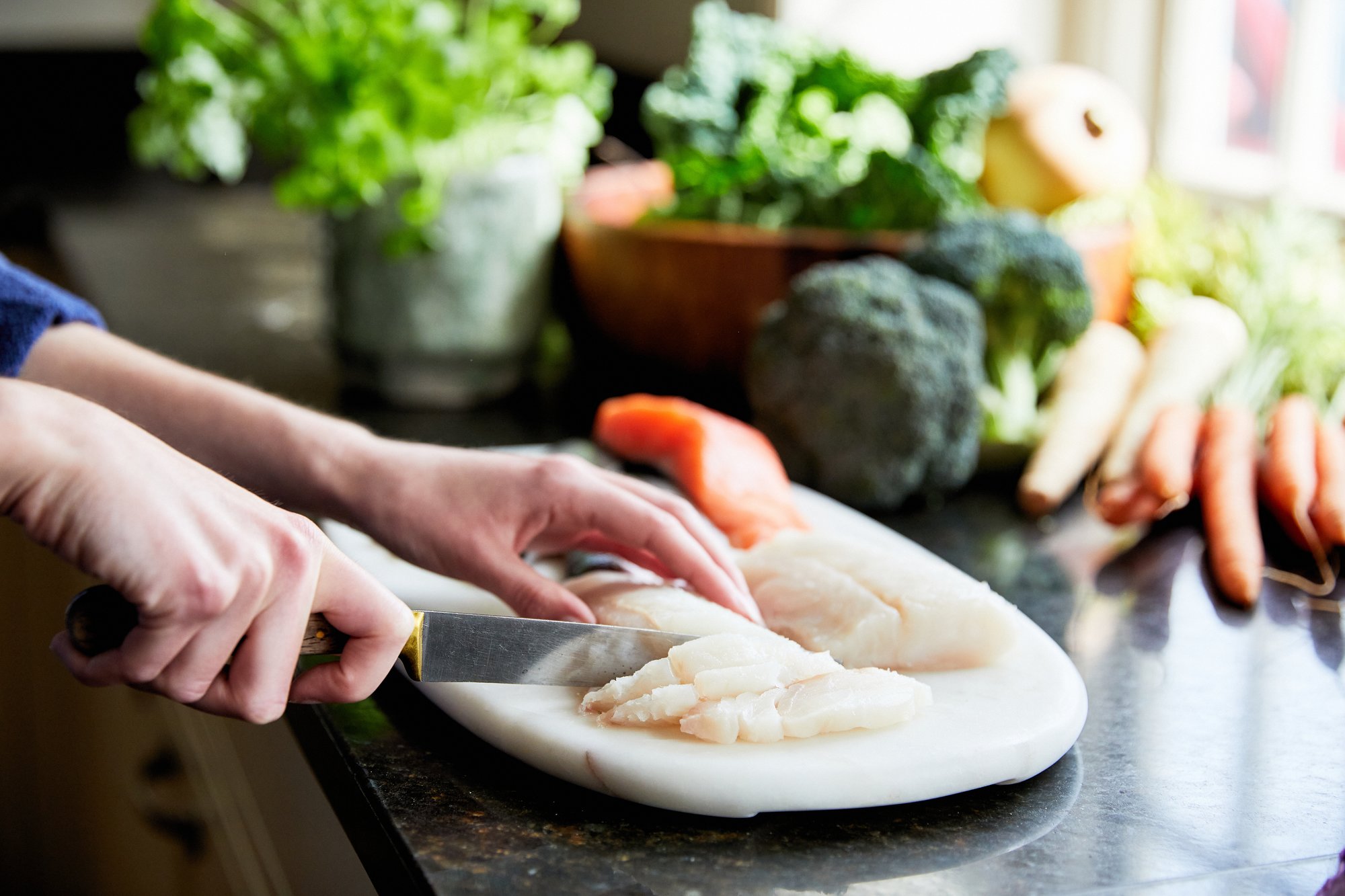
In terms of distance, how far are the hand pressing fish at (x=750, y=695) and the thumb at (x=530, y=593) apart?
0.09 metres

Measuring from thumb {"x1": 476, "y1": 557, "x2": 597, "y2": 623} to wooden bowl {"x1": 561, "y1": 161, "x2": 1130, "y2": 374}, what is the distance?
2.28ft

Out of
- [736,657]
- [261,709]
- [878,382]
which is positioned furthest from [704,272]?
[261,709]

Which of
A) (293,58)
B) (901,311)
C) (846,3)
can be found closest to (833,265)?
(901,311)

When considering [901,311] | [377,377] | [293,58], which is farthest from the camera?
[377,377]

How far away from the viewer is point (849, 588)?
856 mm

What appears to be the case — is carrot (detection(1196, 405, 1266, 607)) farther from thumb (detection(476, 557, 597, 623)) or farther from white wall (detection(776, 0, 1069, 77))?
white wall (detection(776, 0, 1069, 77))

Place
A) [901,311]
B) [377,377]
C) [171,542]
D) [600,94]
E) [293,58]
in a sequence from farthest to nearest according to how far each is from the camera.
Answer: [600,94] < [377,377] < [293,58] < [901,311] < [171,542]

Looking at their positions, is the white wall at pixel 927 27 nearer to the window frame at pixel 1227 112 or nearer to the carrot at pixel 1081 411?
the window frame at pixel 1227 112

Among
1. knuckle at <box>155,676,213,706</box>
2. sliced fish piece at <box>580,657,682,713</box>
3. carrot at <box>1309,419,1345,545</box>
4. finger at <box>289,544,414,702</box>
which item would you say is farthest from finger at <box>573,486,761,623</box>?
carrot at <box>1309,419,1345,545</box>

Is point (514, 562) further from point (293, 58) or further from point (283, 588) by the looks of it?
point (293, 58)

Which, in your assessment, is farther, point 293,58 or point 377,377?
point 377,377

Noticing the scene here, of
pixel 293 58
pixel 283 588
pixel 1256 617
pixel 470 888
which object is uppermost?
pixel 293 58

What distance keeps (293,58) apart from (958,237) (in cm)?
80

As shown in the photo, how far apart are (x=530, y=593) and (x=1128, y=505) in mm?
640
